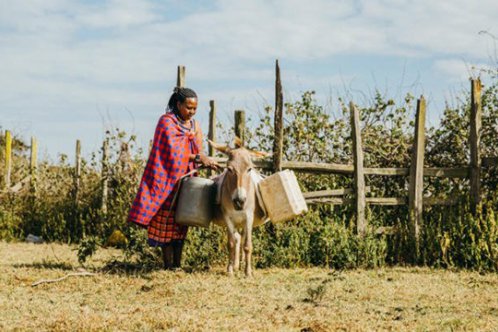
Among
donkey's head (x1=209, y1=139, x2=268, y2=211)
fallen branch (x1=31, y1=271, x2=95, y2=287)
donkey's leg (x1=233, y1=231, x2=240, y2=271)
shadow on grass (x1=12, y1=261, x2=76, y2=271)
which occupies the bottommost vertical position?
shadow on grass (x1=12, y1=261, x2=76, y2=271)

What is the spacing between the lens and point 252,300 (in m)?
7.21

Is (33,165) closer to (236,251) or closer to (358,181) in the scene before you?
(358,181)

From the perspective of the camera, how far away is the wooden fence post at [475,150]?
10.9m

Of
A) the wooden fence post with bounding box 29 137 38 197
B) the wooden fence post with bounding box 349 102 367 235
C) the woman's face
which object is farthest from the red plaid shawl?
the wooden fence post with bounding box 29 137 38 197

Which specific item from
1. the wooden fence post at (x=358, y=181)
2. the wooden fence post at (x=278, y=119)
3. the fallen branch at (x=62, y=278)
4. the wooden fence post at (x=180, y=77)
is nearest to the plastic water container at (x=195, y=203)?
the fallen branch at (x=62, y=278)

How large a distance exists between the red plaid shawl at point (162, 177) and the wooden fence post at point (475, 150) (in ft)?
14.5

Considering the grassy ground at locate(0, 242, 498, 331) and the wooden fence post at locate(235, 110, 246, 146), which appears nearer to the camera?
the grassy ground at locate(0, 242, 498, 331)

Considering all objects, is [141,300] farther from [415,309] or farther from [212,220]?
[415,309]

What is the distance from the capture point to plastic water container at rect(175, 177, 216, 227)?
8718mm

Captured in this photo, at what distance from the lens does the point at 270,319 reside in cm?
630

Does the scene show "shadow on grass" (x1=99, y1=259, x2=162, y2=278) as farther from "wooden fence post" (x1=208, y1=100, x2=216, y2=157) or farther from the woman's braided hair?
"wooden fence post" (x1=208, y1=100, x2=216, y2=157)

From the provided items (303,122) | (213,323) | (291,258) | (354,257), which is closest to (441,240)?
(354,257)

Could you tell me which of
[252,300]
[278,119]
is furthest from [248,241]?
[278,119]

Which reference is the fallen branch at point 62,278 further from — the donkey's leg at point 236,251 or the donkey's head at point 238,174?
the donkey's head at point 238,174
